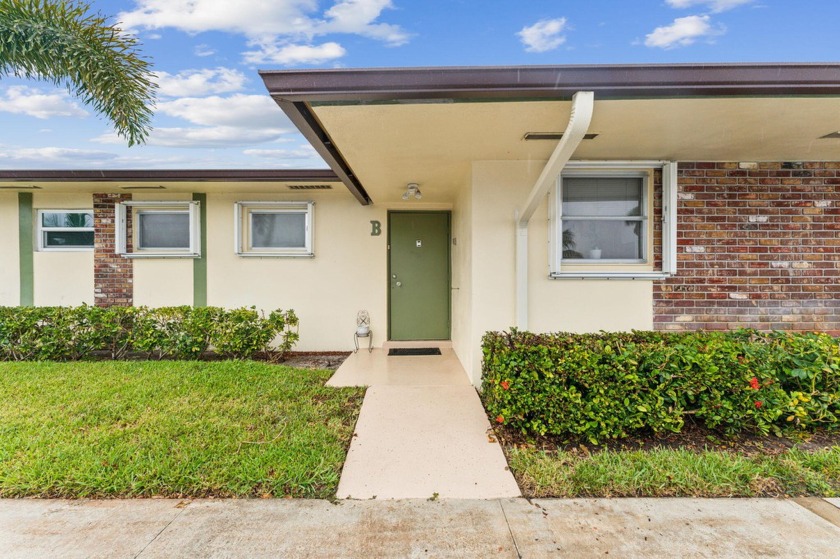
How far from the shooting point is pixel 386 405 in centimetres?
394

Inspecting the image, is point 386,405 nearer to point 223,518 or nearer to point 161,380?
point 223,518

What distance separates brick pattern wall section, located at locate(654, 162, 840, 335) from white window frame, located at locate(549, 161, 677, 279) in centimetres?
20

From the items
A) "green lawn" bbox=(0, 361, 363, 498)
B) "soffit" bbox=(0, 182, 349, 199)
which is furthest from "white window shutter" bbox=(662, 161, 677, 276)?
"soffit" bbox=(0, 182, 349, 199)

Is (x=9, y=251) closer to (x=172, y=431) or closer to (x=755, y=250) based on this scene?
(x=172, y=431)

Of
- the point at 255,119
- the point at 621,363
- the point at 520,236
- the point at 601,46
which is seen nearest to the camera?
the point at 621,363

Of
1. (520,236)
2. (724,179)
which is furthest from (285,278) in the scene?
(724,179)

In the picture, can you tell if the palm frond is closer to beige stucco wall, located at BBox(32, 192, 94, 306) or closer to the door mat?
beige stucco wall, located at BBox(32, 192, 94, 306)

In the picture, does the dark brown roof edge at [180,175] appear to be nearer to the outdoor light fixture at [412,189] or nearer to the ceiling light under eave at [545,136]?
the outdoor light fixture at [412,189]

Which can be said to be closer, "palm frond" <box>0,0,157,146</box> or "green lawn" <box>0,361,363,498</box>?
"green lawn" <box>0,361,363,498</box>

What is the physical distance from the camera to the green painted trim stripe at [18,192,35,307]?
6.63 meters

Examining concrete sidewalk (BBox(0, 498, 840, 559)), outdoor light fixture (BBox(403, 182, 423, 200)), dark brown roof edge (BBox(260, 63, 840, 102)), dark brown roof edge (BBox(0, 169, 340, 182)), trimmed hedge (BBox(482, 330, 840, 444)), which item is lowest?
concrete sidewalk (BBox(0, 498, 840, 559))

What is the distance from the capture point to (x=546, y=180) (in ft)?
11.8

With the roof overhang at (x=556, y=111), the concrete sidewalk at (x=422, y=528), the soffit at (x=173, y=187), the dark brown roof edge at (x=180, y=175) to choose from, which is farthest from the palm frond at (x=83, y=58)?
the concrete sidewalk at (x=422, y=528)

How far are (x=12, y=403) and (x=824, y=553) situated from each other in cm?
614
